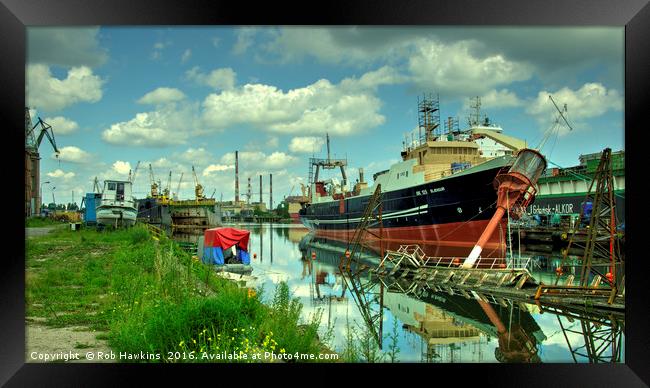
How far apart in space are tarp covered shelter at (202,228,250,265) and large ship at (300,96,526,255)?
4184 millimetres

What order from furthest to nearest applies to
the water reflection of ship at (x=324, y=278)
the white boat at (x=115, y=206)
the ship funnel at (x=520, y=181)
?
the white boat at (x=115, y=206), the ship funnel at (x=520, y=181), the water reflection of ship at (x=324, y=278)

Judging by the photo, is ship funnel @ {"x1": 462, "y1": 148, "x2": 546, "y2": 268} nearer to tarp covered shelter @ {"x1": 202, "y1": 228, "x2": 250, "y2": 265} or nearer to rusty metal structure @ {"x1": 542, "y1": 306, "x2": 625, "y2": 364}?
rusty metal structure @ {"x1": 542, "y1": 306, "x2": 625, "y2": 364}

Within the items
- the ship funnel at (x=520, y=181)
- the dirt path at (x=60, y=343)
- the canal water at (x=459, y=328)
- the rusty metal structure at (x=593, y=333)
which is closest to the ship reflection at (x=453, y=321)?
the canal water at (x=459, y=328)

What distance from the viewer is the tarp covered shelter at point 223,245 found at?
1469cm

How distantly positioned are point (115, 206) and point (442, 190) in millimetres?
13911


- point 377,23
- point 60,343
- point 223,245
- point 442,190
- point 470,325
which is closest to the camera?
point 377,23

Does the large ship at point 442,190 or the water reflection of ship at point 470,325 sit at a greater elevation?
the large ship at point 442,190

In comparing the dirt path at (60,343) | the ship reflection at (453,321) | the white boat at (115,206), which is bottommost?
the ship reflection at (453,321)

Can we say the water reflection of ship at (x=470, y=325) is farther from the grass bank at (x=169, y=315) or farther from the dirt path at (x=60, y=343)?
the dirt path at (x=60, y=343)

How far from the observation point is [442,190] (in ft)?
62.8

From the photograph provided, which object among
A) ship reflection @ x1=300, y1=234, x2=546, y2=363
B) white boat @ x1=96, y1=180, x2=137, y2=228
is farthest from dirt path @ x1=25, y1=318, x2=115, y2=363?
white boat @ x1=96, y1=180, x2=137, y2=228

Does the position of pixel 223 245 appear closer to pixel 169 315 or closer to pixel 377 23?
pixel 169 315

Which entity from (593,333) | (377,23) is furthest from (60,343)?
(593,333)

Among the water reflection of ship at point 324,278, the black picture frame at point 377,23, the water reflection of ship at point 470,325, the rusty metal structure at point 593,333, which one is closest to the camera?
the black picture frame at point 377,23
